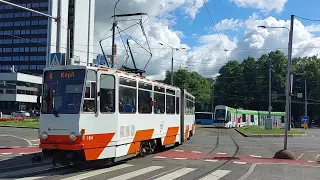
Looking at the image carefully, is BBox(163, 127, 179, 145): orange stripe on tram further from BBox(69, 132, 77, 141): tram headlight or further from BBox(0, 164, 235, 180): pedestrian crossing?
BBox(69, 132, 77, 141): tram headlight

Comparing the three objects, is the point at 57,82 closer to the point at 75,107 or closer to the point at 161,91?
the point at 75,107

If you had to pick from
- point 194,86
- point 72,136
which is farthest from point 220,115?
point 194,86

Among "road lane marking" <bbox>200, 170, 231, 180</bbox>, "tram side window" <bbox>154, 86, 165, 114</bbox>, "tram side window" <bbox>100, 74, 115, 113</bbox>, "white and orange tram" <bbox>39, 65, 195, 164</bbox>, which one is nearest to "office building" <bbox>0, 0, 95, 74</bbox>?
"tram side window" <bbox>154, 86, 165, 114</bbox>

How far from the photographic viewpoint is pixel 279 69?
96125mm

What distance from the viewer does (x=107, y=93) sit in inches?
475

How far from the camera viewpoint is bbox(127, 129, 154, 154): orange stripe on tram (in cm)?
1351

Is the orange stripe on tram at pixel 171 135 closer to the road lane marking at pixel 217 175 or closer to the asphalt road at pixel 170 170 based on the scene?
the asphalt road at pixel 170 170

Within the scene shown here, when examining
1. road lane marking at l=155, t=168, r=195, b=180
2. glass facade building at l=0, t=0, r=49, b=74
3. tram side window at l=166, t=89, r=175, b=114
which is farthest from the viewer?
glass facade building at l=0, t=0, r=49, b=74

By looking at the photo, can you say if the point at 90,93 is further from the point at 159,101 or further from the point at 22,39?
the point at 22,39

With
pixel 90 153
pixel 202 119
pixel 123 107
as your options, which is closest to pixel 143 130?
pixel 123 107

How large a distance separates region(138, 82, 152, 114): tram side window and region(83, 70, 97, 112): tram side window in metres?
2.78

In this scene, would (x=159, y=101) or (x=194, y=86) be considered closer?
(x=159, y=101)

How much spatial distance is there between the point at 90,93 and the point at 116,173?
2554 millimetres

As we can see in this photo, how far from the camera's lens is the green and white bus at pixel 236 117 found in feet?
174
